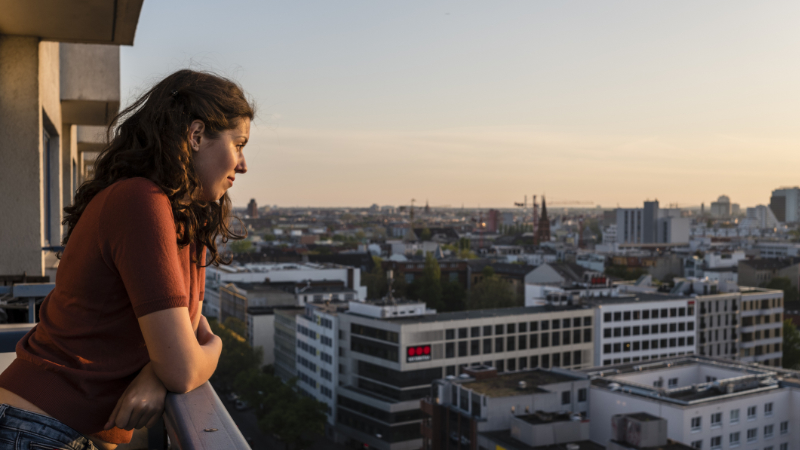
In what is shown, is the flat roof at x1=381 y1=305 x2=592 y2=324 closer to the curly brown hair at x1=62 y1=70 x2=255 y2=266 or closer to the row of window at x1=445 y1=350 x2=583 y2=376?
the row of window at x1=445 y1=350 x2=583 y2=376

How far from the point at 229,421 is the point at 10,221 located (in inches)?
197

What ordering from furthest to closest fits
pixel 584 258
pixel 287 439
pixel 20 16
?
pixel 584 258
pixel 287 439
pixel 20 16

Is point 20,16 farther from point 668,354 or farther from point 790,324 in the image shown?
point 790,324

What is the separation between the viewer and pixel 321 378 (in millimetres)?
32656

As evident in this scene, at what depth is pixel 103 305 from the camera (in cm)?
135

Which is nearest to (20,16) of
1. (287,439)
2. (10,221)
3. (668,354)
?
(10,221)

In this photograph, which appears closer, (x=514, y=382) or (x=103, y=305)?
(x=103, y=305)

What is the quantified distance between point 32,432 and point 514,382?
79.9 feet

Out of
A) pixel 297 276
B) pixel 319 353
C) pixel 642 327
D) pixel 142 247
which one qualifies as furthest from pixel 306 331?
pixel 142 247

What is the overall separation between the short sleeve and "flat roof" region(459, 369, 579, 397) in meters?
22.1

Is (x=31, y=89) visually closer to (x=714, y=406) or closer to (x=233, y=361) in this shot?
(x=714, y=406)

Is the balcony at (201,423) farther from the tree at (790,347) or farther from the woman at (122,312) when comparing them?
the tree at (790,347)

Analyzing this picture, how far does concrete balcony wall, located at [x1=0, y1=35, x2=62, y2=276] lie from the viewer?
17.4 feet

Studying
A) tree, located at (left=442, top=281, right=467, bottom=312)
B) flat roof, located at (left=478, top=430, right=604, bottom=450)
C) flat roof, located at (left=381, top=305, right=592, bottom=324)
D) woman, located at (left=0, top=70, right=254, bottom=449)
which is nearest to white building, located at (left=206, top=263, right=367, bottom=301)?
tree, located at (left=442, top=281, right=467, bottom=312)
